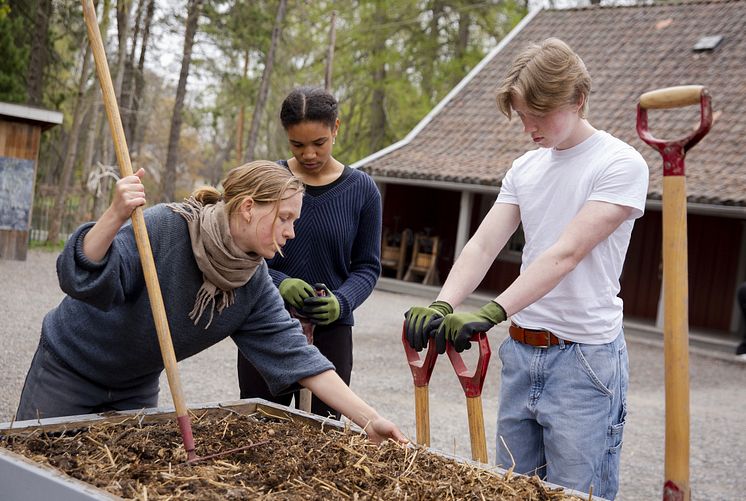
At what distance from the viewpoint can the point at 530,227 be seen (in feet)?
7.88

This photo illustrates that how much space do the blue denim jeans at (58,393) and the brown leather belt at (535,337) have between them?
113 cm

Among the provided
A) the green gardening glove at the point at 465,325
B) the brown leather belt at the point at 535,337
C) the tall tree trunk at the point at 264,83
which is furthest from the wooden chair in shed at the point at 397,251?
the green gardening glove at the point at 465,325

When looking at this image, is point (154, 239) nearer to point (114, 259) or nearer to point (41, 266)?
point (114, 259)

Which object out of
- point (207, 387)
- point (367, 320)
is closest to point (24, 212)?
point (367, 320)

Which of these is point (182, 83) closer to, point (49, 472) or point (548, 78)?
point (548, 78)

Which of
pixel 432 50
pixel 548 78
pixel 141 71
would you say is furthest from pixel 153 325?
pixel 141 71

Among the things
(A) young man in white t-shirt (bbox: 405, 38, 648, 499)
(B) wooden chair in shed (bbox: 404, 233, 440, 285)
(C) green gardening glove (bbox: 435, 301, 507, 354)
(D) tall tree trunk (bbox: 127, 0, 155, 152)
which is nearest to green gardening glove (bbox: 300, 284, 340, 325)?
(A) young man in white t-shirt (bbox: 405, 38, 648, 499)

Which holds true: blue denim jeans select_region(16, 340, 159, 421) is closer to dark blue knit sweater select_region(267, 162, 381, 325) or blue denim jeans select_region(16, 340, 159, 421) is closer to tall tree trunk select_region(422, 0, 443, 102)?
dark blue knit sweater select_region(267, 162, 381, 325)

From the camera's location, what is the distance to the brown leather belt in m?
2.31

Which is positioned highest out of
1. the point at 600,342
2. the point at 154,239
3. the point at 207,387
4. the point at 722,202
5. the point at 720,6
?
the point at 720,6

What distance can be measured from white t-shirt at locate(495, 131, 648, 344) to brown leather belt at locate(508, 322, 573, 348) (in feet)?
0.06

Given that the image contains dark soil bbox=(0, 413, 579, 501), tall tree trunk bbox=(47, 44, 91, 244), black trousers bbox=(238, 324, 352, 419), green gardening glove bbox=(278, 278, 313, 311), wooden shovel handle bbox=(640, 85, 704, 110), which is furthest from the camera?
tall tree trunk bbox=(47, 44, 91, 244)

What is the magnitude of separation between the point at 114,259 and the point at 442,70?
21388 millimetres

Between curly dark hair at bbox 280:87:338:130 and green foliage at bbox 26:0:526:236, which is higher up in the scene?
green foliage at bbox 26:0:526:236
